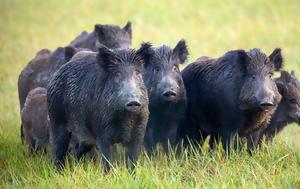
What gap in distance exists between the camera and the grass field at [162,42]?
808cm

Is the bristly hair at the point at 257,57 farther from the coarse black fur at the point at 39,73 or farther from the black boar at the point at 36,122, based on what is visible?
the coarse black fur at the point at 39,73

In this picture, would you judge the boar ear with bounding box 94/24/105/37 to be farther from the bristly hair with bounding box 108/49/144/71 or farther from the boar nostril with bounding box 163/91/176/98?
the bristly hair with bounding box 108/49/144/71

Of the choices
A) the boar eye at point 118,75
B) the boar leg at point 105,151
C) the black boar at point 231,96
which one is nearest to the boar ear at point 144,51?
the boar eye at point 118,75

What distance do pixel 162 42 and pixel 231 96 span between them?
13759mm

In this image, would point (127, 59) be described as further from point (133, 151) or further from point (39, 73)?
point (39, 73)

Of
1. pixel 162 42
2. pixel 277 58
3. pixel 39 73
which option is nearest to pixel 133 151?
pixel 277 58

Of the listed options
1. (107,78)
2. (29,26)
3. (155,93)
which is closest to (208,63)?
(155,93)

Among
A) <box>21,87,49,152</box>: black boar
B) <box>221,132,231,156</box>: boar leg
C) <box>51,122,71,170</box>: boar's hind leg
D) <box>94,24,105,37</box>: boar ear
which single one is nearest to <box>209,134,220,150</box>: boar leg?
<box>221,132,231,156</box>: boar leg

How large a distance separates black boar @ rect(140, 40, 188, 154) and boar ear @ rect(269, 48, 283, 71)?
1.16m

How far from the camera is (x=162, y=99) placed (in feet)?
31.1

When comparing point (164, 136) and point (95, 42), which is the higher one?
point (95, 42)

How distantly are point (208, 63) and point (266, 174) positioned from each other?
241 centimetres

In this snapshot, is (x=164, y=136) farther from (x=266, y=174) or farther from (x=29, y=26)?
(x=29, y=26)

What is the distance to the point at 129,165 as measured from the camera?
868 cm
